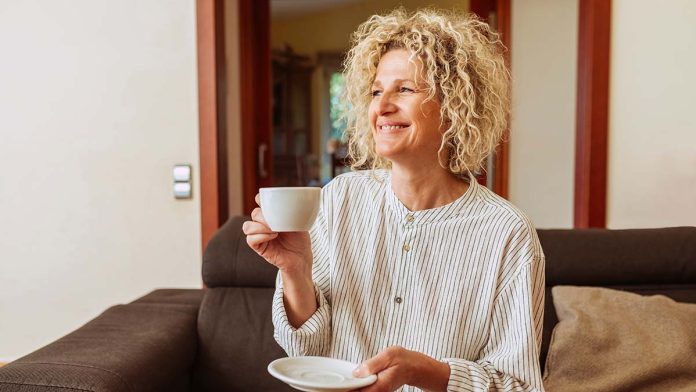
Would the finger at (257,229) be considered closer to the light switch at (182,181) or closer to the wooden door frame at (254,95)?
the light switch at (182,181)

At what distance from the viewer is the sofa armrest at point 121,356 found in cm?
135

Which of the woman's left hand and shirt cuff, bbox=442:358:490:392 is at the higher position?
the woman's left hand

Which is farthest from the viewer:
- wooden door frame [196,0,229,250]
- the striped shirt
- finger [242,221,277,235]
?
wooden door frame [196,0,229,250]

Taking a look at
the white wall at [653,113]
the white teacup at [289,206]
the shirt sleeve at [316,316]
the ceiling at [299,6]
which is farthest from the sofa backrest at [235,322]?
the ceiling at [299,6]

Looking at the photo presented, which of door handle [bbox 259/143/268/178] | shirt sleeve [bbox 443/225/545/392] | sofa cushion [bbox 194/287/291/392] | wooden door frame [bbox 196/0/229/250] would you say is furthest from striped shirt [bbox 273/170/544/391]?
door handle [bbox 259/143/268/178]

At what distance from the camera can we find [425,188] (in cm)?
128

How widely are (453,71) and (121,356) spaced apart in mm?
1007

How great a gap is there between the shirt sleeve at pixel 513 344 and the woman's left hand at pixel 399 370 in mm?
42

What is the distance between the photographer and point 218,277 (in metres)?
1.93

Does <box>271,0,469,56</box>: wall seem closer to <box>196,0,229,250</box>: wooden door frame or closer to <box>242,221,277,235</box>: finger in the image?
<box>196,0,229,250</box>: wooden door frame

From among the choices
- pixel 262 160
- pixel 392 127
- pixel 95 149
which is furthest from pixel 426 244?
pixel 262 160

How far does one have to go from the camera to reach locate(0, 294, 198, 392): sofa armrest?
1.35 metres

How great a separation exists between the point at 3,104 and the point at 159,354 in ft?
5.88

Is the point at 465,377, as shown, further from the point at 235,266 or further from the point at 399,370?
the point at 235,266
